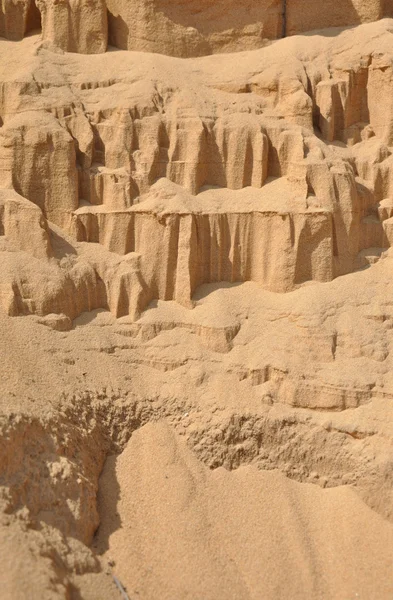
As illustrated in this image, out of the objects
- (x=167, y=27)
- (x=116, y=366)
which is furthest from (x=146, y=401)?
(x=167, y=27)

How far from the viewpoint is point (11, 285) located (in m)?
12.7

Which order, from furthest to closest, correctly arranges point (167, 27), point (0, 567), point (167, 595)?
point (167, 27) → point (167, 595) → point (0, 567)

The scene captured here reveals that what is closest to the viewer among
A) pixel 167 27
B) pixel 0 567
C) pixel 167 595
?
pixel 0 567

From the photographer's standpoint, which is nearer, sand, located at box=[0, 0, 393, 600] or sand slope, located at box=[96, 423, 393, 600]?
sand slope, located at box=[96, 423, 393, 600]

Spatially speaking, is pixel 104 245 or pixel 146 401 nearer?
pixel 146 401

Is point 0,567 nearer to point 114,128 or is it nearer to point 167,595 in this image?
point 167,595

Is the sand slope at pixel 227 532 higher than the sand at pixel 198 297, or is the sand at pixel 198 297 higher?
the sand at pixel 198 297

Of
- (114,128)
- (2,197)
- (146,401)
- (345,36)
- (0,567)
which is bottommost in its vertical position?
(0,567)

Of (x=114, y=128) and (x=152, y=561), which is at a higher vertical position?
(x=114, y=128)

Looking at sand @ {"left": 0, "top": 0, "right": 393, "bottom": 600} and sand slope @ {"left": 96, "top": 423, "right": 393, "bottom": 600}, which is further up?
sand @ {"left": 0, "top": 0, "right": 393, "bottom": 600}

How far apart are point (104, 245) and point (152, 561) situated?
233 inches

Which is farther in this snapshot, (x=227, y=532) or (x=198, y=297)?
(x=198, y=297)

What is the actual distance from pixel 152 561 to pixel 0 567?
2.47 meters

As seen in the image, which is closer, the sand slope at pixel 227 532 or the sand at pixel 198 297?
the sand slope at pixel 227 532
